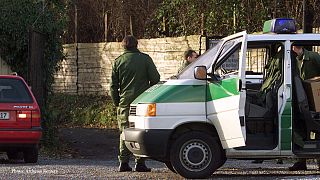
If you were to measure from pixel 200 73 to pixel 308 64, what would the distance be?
5.91 ft

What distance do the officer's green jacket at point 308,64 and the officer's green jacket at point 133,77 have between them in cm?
208

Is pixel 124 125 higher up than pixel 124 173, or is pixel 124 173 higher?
pixel 124 125

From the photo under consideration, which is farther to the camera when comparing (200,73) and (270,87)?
(270,87)

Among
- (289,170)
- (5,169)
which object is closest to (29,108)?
(5,169)

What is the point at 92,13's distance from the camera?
3200 cm

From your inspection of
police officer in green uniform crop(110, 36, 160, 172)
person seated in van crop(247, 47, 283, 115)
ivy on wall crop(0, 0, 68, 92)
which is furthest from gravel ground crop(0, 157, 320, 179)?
ivy on wall crop(0, 0, 68, 92)

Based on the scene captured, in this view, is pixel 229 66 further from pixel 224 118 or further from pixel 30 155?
pixel 30 155

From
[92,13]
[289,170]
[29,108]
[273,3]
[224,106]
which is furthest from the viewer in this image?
[92,13]

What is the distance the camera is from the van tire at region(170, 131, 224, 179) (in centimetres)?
1102

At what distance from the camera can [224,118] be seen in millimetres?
10906

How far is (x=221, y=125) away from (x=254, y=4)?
48.1 ft

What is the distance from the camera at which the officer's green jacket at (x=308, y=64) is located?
11.8m

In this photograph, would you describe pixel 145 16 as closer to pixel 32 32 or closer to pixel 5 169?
pixel 32 32

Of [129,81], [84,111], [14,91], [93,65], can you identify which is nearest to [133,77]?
[129,81]
